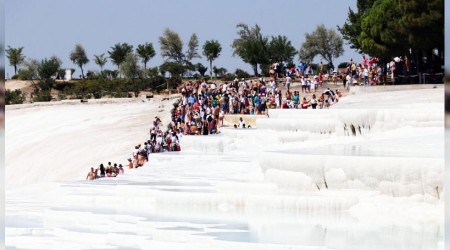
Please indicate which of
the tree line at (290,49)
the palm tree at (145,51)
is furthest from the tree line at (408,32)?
the palm tree at (145,51)

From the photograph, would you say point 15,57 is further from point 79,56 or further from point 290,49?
point 290,49

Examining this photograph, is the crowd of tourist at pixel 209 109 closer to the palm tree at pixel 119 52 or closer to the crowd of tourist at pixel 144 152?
the crowd of tourist at pixel 144 152

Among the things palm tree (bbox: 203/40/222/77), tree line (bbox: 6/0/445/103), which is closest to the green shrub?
tree line (bbox: 6/0/445/103)

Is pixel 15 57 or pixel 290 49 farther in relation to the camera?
pixel 15 57

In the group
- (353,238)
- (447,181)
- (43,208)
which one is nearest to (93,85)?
(43,208)

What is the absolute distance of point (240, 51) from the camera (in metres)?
55.1

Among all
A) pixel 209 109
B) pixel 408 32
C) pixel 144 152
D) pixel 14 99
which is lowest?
pixel 144 152

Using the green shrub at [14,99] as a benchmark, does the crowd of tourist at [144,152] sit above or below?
below

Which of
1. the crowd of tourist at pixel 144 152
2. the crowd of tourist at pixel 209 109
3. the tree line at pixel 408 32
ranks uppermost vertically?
the tree line at pixel 408 32

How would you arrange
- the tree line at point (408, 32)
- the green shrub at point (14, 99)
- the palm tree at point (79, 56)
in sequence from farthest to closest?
the palm tree at point (79, 56) < the green shrub at point (14, 99) < the tree line at point (408, 32)

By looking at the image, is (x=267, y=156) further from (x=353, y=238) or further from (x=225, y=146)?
(x=225, y=146)

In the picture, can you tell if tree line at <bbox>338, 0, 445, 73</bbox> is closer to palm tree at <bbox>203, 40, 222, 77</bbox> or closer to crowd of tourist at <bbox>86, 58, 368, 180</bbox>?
crowd of tourist at <bbox>86, 58, 368, 180</bbox>

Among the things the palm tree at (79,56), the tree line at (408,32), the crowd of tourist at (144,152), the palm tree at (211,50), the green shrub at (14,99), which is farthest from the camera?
the palm tree at (79,56)

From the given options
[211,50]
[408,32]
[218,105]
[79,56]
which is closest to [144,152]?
[218,105]
